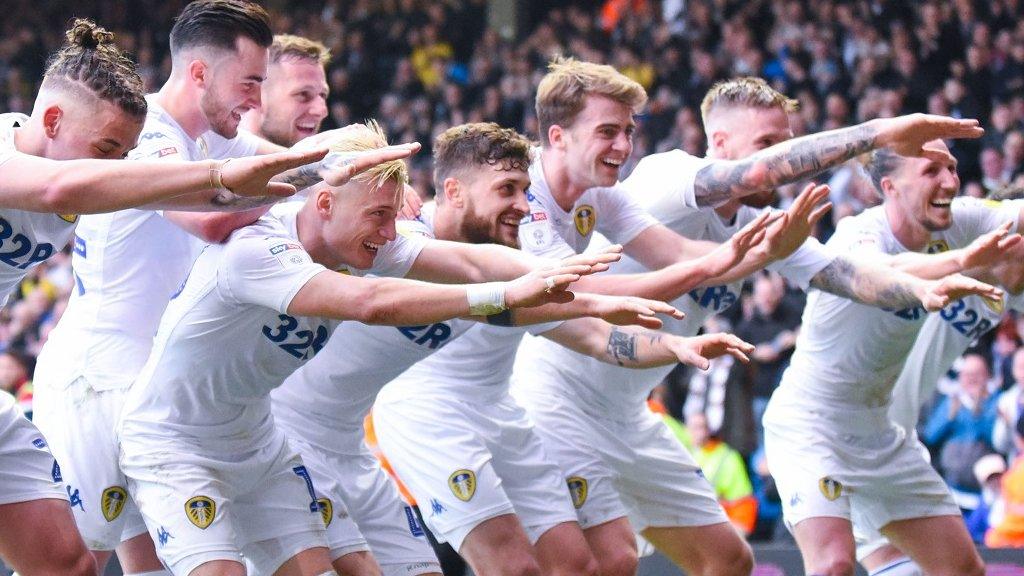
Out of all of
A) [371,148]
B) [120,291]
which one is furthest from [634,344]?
[120,291]

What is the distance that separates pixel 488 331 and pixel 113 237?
1676mm

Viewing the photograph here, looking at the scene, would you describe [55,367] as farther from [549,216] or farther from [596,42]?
[596,42]

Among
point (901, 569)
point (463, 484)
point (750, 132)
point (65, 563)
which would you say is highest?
point (750, 132)

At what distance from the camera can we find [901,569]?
25.9 ft

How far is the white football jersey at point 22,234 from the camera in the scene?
519cm

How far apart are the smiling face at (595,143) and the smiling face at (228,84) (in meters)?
1.52

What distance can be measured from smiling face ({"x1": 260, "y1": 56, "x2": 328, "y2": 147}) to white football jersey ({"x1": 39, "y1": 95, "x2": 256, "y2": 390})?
1.30m

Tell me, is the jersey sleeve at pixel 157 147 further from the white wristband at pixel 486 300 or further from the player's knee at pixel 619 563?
the player's knee at pixel 619 563

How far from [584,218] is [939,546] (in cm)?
250

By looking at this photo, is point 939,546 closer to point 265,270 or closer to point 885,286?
point 885,286

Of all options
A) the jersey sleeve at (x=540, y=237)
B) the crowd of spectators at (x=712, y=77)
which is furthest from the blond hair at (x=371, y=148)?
the crowd of spectators at (x=712, y=77)

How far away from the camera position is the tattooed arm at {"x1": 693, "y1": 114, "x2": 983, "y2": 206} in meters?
6.09

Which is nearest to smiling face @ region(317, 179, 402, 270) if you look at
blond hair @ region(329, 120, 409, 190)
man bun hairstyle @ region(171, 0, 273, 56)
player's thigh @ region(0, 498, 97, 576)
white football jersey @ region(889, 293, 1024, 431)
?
blond hair @ region(329, 120, 409, 190)

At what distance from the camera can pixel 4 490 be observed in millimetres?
5355
